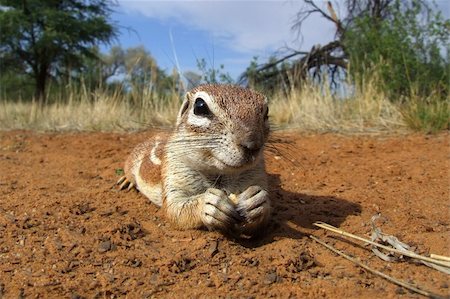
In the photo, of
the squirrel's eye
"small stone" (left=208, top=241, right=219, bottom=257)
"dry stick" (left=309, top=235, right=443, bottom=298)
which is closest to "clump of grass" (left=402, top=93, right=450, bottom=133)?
"dry stick" (left=309, top=235, right=443, bottom=298)

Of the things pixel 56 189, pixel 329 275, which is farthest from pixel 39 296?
pixel 56 189

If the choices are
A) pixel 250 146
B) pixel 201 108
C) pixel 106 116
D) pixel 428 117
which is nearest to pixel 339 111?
pixel 428 117

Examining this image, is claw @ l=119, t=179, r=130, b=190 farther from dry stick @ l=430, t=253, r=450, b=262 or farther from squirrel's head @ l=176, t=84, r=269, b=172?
dry stick @ l=430, t=253, r=450, b=262

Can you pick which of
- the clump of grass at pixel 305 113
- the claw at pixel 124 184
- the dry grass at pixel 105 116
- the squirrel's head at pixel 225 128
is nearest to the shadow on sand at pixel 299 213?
the squirrel's head at pixel 225 128

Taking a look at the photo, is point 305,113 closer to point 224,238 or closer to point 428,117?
point 428,117

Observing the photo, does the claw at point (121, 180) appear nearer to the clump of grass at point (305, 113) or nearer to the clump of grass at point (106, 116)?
the clump of grass at point (305, 113)
